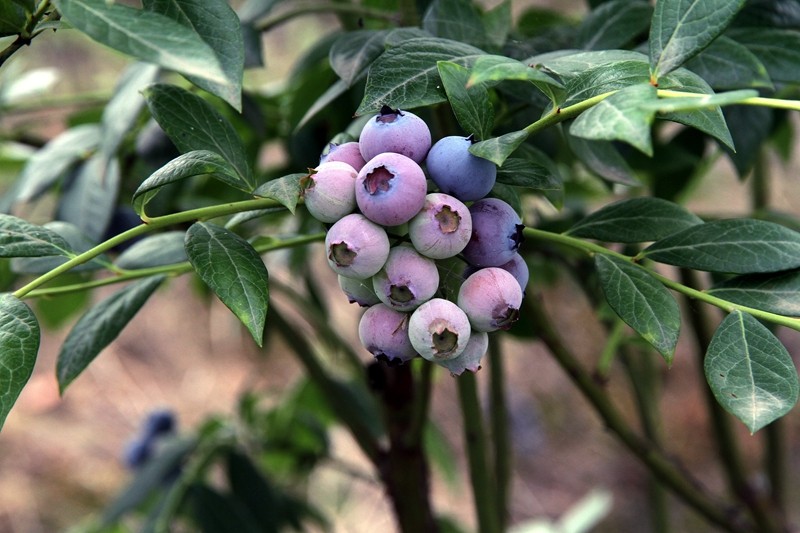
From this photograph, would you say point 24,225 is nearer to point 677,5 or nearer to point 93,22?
point 93,22

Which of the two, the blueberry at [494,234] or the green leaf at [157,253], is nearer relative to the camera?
the blueberry at [494,234]

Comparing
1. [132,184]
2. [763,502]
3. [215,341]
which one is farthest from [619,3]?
[215,341]

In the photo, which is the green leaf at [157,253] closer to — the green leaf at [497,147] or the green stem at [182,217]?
the green stem at [182,217]

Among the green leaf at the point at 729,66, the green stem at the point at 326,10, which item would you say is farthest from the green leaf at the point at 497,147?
the green stem at the point at 326,10

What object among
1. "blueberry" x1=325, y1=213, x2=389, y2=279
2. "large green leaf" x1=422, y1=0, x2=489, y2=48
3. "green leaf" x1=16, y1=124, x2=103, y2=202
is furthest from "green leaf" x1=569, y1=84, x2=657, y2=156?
"green leaf" x1=16, y1=124, x2=103, y2=202

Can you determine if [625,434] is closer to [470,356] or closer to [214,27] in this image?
[470,356]

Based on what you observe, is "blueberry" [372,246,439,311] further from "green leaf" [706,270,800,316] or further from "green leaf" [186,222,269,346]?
"green leaf" [706,270,800,316]
